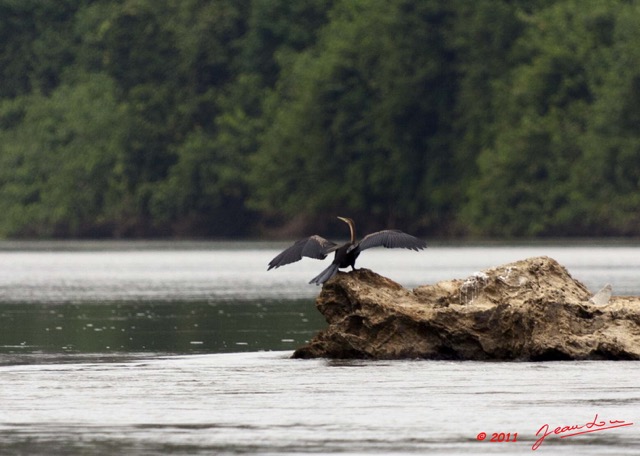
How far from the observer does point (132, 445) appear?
17188mm

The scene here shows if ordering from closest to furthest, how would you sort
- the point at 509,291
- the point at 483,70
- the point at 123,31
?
1. the point at 509,291
2. the point at 483,70
3. the point at 123,31

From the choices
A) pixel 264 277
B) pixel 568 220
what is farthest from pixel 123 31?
pixel 264 277

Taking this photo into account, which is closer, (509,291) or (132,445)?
(132,445)

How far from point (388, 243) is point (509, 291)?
64.6 inches

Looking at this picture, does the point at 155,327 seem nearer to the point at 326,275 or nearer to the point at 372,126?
the point at 326,275

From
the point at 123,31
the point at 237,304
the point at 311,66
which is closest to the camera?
the point at 237,304

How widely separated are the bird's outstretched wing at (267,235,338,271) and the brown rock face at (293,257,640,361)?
1.35 feet

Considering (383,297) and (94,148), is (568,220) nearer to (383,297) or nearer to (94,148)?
(94,148)

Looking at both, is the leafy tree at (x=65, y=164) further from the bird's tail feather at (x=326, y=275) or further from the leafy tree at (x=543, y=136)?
the bird's tail feather at (x=326, y=275)

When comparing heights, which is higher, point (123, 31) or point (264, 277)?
point (123, 31)

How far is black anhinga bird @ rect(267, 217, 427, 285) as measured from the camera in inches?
998

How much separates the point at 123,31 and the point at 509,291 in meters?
114
